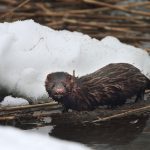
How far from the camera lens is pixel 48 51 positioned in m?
6.98

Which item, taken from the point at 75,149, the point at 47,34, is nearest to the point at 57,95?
the point at 47,34

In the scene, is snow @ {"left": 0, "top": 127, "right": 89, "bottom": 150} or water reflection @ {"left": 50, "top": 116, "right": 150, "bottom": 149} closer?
snow @ {"left": 0, "top": 127, "right": 89, "bottom": 150}

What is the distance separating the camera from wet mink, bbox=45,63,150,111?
597 cm

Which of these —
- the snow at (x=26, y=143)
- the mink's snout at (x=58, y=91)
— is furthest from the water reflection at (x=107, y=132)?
the snow at (x=26, y=143)

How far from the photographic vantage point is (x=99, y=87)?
6344 millimetres

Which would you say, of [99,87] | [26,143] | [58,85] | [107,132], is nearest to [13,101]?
[58,85]

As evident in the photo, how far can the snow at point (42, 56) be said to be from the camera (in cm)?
659

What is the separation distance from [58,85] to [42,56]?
3.41 ft

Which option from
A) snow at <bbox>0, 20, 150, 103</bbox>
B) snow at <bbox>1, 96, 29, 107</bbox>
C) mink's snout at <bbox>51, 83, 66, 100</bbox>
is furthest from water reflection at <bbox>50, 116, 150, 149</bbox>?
snow at <bbox>0, 20, 150, 103</bbox>

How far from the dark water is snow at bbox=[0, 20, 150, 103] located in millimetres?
680

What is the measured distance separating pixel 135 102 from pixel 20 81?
1.17 m

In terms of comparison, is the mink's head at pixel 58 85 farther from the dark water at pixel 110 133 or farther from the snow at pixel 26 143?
the snow at pixel 26 143

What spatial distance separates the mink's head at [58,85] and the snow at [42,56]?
585mm

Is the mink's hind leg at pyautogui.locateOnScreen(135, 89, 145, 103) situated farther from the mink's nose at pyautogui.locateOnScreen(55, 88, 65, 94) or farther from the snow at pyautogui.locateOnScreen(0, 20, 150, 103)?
the mink's nose at pyautogui.locateOnScreen(55, 88, 65, 94)
